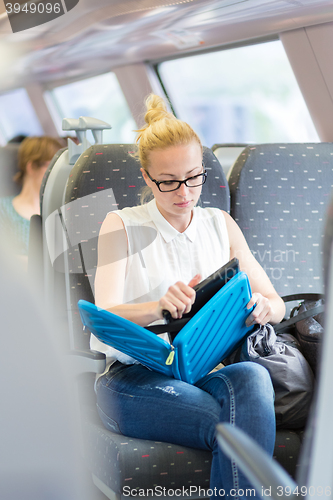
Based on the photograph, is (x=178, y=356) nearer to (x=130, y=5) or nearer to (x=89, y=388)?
(x=89, y=388)

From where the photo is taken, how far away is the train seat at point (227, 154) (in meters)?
1.91

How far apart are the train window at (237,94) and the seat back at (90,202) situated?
2008 millimetres

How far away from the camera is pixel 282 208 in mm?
1678

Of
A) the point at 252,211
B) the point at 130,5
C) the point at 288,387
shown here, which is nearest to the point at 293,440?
the point at 288,387

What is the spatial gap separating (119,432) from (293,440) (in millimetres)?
417

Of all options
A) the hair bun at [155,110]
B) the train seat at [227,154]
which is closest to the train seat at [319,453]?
the hair bun at [155,110]

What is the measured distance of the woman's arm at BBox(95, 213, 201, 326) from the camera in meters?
1.01

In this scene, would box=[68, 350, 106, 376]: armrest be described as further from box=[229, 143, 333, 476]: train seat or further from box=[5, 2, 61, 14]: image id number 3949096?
box=[5, 2, 61, 14]: image id number 3949096

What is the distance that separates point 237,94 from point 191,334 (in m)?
3.62

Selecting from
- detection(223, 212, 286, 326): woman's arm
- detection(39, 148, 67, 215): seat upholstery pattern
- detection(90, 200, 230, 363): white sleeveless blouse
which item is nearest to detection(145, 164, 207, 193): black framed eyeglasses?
detection(90, 200, 230, 363): white sleeveless blouse

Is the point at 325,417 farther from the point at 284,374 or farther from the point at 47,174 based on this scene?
the point at 47,174

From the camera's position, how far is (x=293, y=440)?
Answer: 118 centimetres

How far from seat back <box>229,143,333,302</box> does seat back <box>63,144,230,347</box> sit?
0.38 meters
